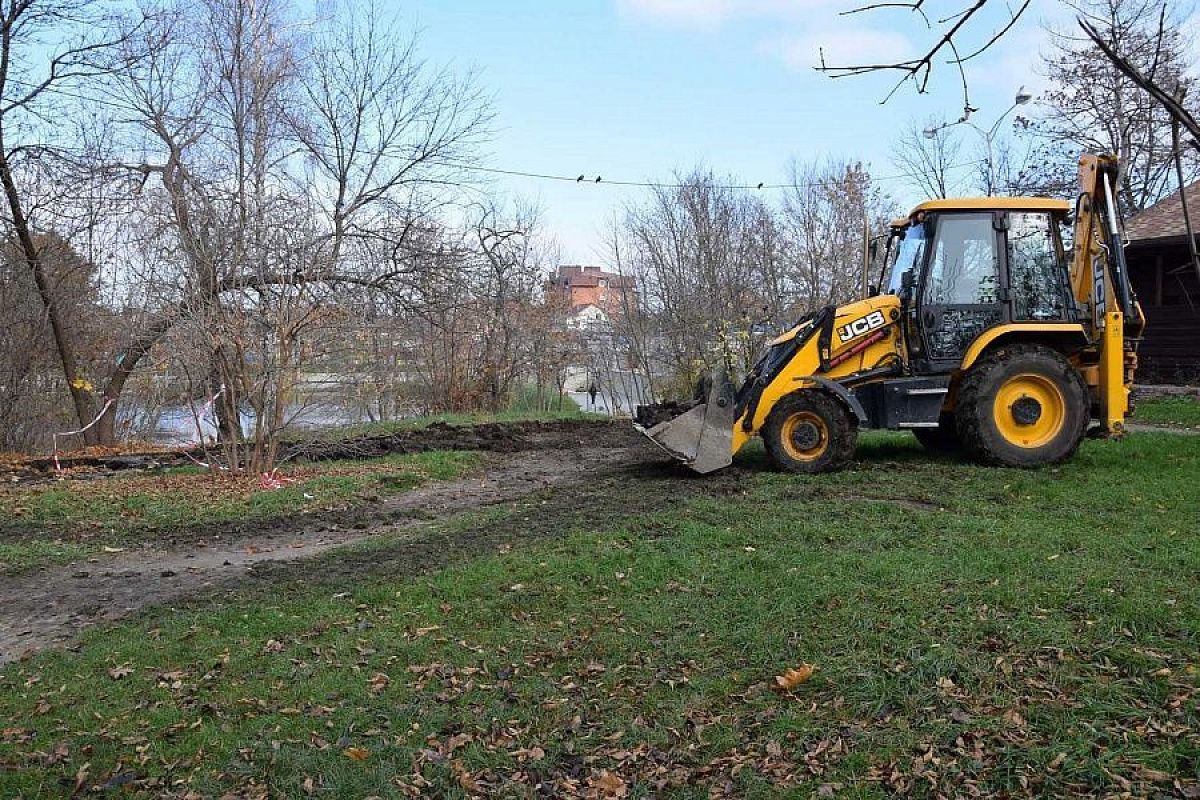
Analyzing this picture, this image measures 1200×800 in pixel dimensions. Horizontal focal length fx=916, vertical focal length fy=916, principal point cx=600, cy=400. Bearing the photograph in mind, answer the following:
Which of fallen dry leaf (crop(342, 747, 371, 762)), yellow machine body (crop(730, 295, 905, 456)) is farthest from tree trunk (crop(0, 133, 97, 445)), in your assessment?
fallen dry leaf (crop(342, 747, 371, 762))

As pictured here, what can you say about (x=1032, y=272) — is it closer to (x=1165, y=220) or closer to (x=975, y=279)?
(x=975, y=279)

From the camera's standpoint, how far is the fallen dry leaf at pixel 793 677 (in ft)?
14.5

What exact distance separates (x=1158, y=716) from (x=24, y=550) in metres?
8.26

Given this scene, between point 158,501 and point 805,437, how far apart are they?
6.76m

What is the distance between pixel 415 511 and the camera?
9281mm

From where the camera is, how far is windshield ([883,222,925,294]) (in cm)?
948

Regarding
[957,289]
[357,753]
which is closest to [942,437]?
[957,289]

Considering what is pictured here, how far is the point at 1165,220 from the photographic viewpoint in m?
19.7

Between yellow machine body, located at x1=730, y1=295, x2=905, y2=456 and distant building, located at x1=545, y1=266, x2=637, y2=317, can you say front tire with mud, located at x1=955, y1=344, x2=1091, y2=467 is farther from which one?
distant building, located at x1=545, y1=266, x2=637, y2=317

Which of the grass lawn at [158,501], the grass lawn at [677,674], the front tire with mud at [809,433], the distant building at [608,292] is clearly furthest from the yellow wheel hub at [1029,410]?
the distant building at [608,292]

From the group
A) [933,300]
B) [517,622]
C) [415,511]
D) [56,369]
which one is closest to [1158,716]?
[517,622]

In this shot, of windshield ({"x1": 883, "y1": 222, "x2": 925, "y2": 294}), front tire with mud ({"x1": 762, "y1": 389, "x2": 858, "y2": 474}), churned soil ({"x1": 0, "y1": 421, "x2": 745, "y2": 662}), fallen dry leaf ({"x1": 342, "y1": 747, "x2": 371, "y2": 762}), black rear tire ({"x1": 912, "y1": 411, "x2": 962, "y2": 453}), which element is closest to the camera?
fallen dry leaf ({"x1": 342, "y1": 747, "x2": 371, "y2": 762})

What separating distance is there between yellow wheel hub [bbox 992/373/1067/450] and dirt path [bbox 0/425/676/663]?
405 centimetres

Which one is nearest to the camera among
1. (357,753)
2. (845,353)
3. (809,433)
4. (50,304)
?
(357,753)
